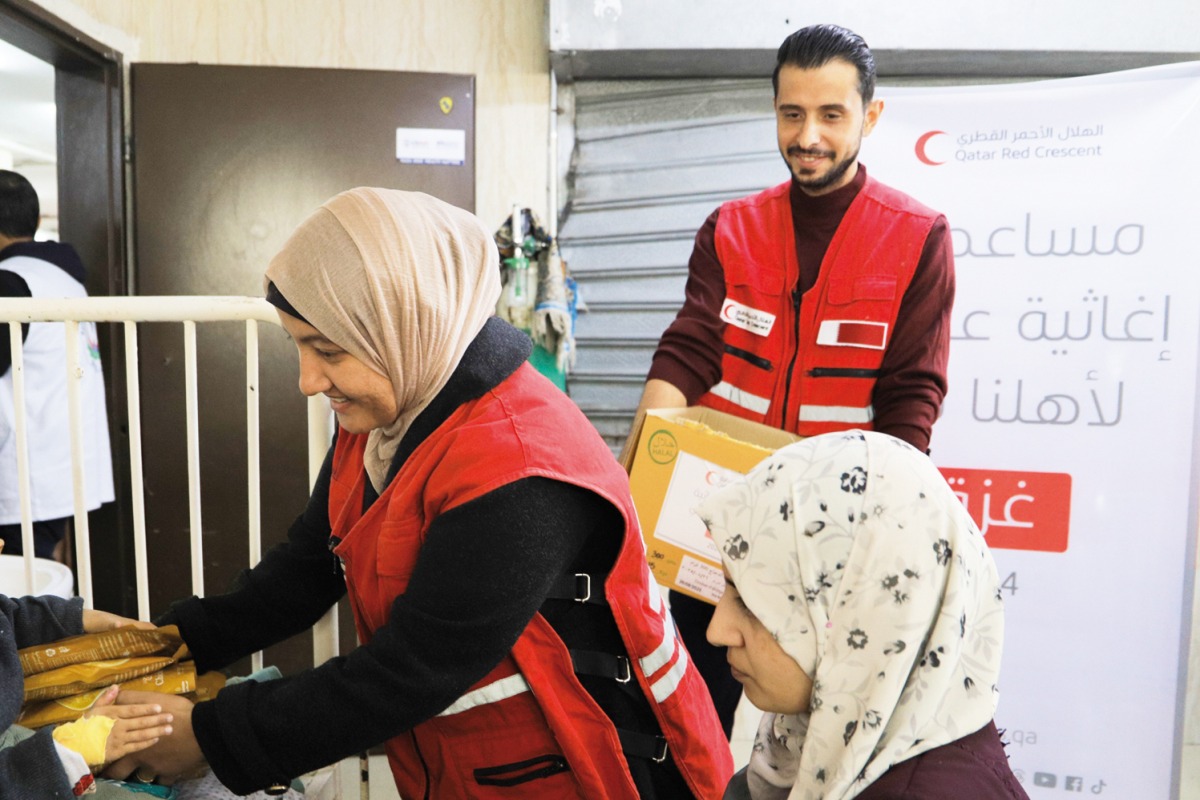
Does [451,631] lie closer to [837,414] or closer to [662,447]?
[662,447]

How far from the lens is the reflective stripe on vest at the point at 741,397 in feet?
6.28

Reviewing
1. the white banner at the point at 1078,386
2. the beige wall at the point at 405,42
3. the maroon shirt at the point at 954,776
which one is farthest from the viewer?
the beige wall at the point at 405,42

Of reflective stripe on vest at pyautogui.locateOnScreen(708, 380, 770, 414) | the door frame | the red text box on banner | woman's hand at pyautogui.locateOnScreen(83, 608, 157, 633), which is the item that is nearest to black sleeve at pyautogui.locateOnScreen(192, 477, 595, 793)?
woman's hand at pyautogui.locateOnScreen(83, 608, 157, 633)

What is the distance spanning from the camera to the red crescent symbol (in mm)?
2463

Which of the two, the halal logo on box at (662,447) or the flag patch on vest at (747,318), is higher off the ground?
the flag patch on vest at (747,318)

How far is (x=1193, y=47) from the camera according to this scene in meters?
2.84

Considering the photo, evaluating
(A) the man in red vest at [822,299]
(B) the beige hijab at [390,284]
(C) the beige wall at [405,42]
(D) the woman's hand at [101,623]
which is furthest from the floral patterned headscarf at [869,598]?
(C) the beige wall at [405,42]

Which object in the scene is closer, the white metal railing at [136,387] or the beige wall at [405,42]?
the white metal railing at [136,387]

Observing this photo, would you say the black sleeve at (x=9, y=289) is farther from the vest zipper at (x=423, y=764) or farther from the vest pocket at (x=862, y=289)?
the vest pocket at (x=862, y=289)

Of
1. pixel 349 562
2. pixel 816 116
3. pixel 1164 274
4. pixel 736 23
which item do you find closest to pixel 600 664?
pixel 349 562

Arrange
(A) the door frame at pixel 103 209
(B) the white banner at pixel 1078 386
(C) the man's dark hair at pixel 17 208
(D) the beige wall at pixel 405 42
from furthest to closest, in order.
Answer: (D) the beige wall at pixel 405 42 → (A) the door frame at pixel 103 209 → (C) the man's dark hair at pixel 17 208 → (B) the white banner at pixel 1078 386

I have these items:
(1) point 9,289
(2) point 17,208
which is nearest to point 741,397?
(1) point 9,289

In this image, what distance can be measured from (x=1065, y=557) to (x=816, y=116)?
1.40 meters

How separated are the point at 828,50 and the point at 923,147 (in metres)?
0.82
